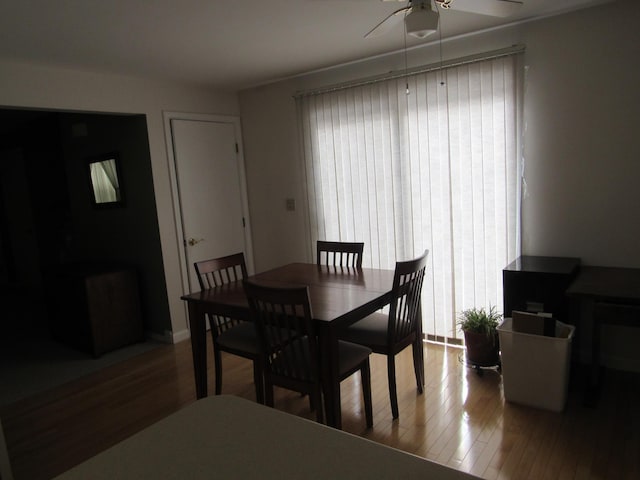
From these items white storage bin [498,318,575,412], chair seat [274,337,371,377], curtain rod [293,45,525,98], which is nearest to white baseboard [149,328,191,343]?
chair seat [274,337,371,377]

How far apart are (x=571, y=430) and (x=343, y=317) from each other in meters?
1.39

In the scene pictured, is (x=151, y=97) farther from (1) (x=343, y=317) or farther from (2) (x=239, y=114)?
(1) (x=343, y=317)

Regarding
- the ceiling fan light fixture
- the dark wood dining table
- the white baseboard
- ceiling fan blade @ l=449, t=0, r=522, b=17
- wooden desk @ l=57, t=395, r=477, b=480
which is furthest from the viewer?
the white baseboard

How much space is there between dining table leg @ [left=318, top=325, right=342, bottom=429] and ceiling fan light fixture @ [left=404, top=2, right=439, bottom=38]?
56.0 inches

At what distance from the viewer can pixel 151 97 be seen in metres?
3.90

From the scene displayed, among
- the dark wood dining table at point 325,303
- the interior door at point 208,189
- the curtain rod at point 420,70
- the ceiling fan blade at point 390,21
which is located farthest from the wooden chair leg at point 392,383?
the interior door at point 208,189

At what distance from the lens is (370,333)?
264cm

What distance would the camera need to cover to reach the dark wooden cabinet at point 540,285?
268 cm

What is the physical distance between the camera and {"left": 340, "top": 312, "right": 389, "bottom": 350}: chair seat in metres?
2.58

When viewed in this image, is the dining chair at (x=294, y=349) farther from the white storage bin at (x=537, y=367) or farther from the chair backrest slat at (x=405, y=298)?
the white storage bin at (x=537, y=367)

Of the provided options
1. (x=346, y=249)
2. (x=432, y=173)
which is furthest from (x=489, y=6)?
(x=346, y=249)

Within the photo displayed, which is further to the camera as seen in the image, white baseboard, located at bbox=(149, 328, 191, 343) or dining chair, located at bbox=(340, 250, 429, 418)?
white baseboard, located at bbox=(149, 328, 191, 343)

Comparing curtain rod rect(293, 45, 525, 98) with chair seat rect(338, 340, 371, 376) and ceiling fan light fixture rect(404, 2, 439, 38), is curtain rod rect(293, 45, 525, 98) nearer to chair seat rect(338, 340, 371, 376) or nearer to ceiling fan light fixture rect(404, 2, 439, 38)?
ceiling fan light fixture rect(404, 2, 439, 38)

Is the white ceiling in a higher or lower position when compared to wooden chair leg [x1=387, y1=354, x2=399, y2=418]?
higher
